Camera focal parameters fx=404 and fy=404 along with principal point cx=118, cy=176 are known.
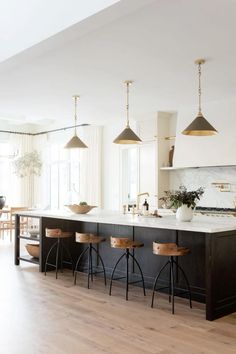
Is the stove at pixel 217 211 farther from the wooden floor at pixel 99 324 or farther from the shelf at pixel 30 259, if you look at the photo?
the shelf at pixel 30 259

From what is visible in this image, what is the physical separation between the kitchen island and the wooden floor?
0.19 meters

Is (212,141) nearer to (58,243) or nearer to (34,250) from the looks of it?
(58,243)

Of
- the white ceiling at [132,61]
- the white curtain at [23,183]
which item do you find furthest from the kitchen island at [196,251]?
the white curtain at [23,183]

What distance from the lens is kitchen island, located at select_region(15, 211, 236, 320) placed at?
399cm

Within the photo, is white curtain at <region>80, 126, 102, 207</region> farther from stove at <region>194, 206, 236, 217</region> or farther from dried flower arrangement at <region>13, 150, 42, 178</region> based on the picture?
stove at <region>194, 206, 236, 217</region>

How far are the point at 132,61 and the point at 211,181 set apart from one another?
3473 millimetres

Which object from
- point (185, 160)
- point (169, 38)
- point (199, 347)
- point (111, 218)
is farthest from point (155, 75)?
point (199, 347)

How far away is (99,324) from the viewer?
149 inches

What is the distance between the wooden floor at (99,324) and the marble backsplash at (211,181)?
9.88 ft

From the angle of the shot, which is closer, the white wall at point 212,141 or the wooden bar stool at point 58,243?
the wooden bar stool at point 58,243

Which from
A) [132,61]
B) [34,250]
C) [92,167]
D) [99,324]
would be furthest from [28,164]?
A: [99,324]

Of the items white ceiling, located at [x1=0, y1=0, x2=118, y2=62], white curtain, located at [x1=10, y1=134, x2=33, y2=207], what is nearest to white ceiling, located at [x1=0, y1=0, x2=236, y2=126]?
white ceiling, located at [x1=0, y1=0, x2=118, y2=62]

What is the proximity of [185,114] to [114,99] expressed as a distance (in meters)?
1.53

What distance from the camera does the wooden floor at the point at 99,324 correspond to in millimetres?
3244
